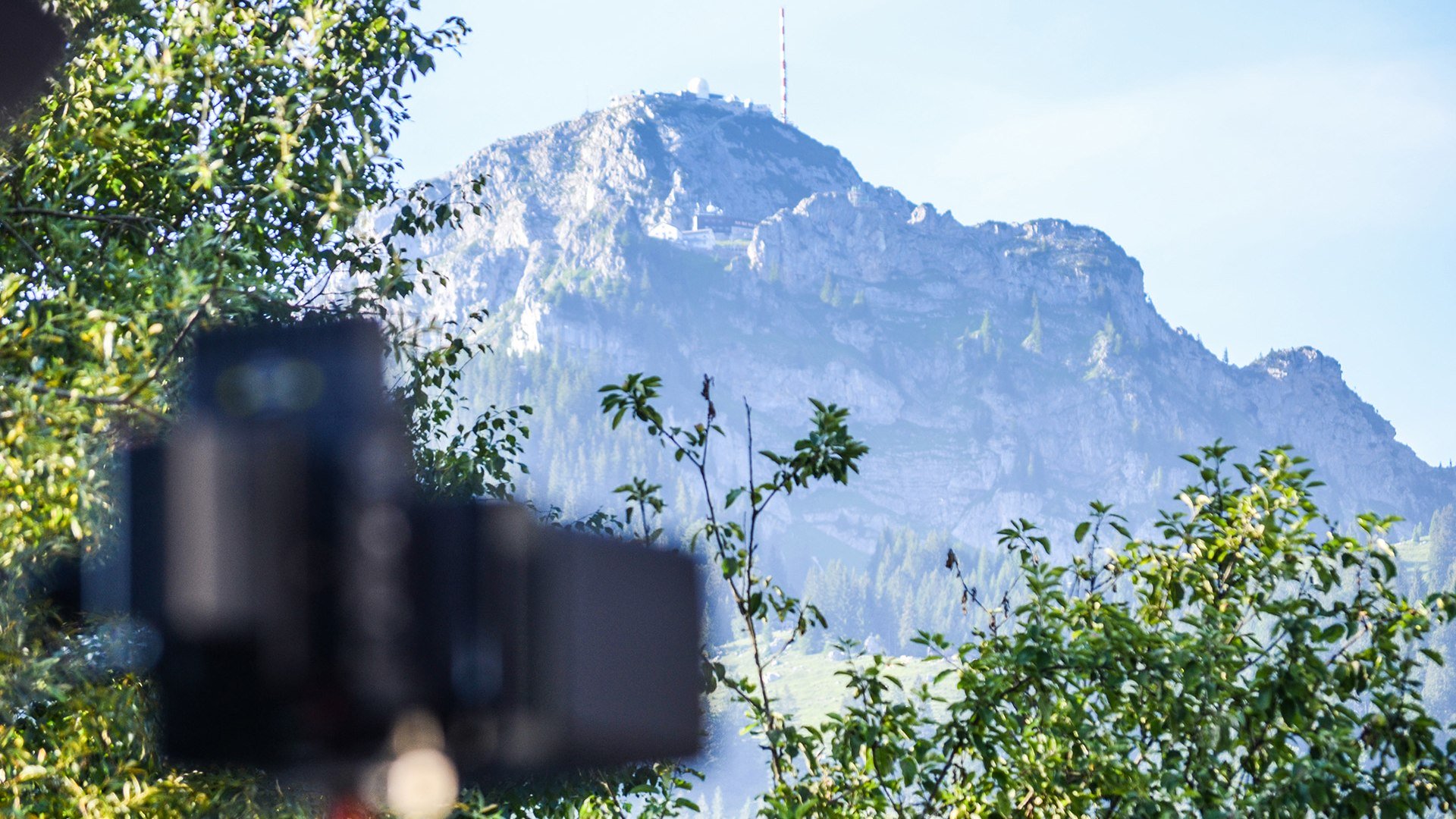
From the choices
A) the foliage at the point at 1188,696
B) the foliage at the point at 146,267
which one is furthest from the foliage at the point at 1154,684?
the foliage at the point at 146,267

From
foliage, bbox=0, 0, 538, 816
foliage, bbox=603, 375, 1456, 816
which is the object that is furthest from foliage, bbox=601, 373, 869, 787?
foliage, bbox=0, 0, 538, 816

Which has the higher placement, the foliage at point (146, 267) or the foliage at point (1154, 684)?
the foliage at point (146, 267)

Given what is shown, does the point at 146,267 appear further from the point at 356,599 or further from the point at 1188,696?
the point at 1188,696

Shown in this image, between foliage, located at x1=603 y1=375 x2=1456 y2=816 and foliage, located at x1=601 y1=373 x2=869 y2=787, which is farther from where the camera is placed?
foliage, located at x1=601 y1=373 x2=869 y2=787

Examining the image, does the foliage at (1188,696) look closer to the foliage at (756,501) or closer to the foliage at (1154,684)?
the foliage at (1154,684)

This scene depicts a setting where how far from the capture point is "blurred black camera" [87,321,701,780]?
6504mm

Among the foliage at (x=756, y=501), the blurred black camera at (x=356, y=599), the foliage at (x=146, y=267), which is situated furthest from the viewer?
the blurred black camera at (x=356, y=599)

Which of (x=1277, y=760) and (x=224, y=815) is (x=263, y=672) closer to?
(x=224, y=815)

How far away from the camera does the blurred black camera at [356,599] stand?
650cm

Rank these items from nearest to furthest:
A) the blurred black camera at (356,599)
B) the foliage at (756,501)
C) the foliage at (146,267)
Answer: the foliage at (146,267) < the foliage at (756,501) < the blurred black camera at (356,599)

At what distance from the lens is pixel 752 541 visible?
4.71m

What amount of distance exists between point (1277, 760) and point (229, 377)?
543cm

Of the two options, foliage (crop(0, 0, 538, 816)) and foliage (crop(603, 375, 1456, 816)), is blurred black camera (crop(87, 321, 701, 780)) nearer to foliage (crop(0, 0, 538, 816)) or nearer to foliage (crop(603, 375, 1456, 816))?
foliage (crop(0, 0, 538, 816))

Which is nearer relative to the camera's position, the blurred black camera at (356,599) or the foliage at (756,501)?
the foliage at (756,501)
